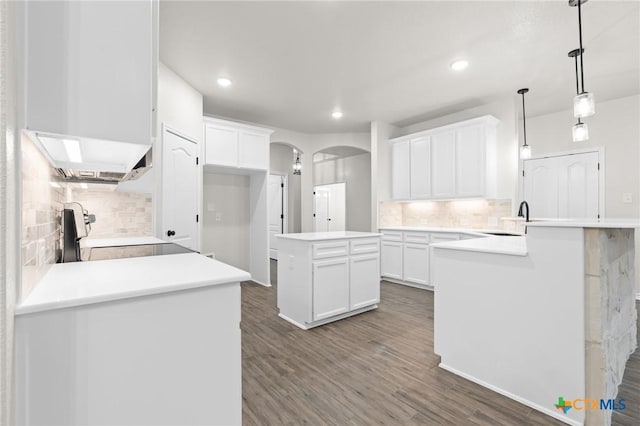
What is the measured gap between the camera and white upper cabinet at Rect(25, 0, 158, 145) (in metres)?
0.81

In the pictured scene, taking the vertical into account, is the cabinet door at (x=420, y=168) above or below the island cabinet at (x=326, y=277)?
above

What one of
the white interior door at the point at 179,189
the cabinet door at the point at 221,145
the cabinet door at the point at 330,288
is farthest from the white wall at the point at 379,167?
the white interior door at the point at 179,189

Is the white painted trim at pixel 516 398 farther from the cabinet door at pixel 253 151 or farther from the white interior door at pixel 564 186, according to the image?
the white interior door at pixel 564 186

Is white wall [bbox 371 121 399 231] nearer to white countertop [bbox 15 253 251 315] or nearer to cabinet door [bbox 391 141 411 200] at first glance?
cabinet door [bbox 391 141 411 200]

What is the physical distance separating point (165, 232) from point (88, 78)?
8.32 ft

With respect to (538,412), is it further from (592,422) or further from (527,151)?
(527,151)

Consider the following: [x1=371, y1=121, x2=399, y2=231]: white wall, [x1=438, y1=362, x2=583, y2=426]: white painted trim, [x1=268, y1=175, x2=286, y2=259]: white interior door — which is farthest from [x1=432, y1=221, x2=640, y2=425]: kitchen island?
[x1=268, y1=175, x2=286, y2=259]: white interior door

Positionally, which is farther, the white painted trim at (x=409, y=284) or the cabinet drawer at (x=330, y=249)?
the white painted trim at (x=409, y=284)

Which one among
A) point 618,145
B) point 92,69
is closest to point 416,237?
point 618,145

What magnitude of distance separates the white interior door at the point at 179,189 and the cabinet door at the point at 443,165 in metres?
3.48

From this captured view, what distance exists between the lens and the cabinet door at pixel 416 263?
4.33 meters

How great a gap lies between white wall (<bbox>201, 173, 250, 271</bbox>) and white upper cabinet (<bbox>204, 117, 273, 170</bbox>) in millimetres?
693

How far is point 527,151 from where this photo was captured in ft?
11.5

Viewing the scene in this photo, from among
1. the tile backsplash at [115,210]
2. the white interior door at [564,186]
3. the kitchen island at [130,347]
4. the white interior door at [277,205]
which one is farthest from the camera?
the white interior door at [277,205]
